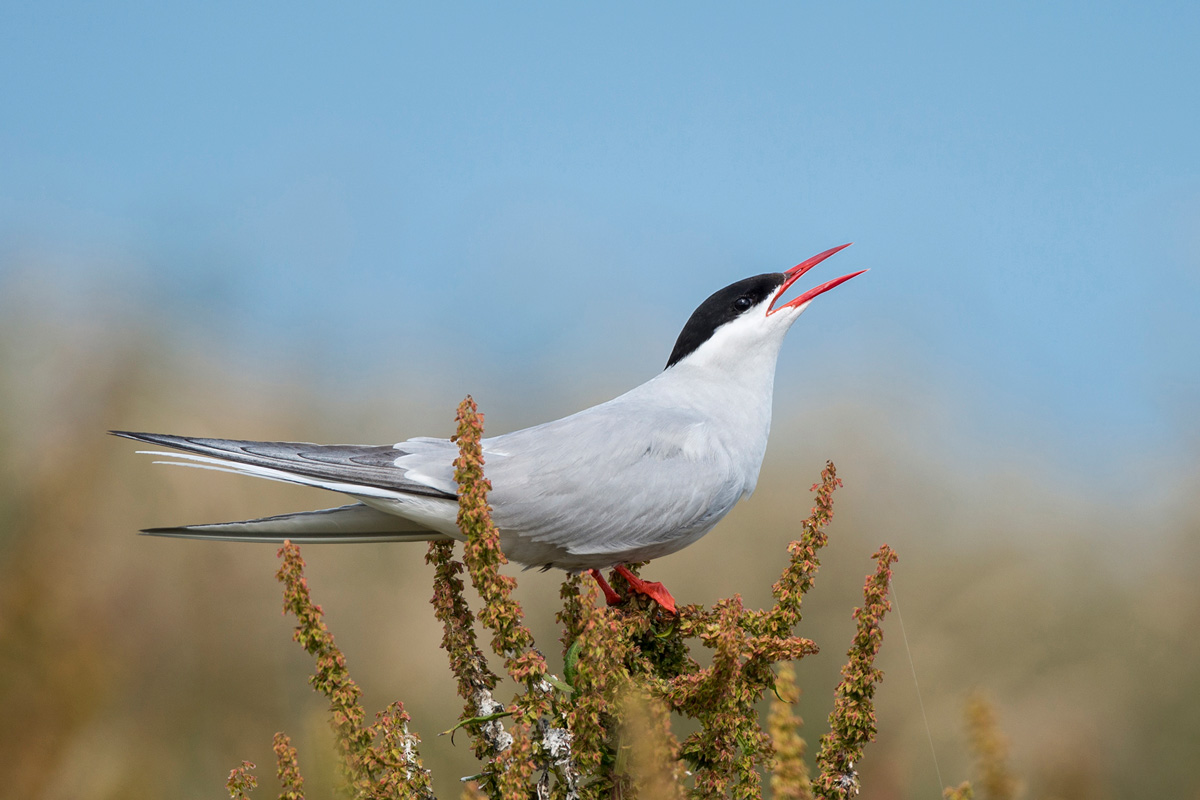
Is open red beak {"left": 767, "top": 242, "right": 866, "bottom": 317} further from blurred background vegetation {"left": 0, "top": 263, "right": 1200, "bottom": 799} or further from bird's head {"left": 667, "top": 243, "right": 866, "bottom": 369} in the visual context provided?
blurred background vegetation {"left": 0, "top": 263, "right": 1200, "bottom": 799}

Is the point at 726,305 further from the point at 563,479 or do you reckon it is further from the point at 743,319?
the point at 563,479

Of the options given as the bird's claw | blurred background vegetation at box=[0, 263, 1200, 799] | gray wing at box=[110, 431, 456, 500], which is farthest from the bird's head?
blurred background vegetation at box=[0, 263, 1200, 799]

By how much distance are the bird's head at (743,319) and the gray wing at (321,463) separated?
895 millimetres

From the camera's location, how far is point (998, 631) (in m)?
4.29

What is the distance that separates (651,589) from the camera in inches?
81.7

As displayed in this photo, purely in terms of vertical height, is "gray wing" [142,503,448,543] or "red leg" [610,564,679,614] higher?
"gray wing" [142,503,448,543]

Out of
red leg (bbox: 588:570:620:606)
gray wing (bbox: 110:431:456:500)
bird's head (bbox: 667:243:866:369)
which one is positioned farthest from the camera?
bird's head (bbox: 667:243:866:369)

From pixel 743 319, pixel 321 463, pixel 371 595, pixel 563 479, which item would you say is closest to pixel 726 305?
pixel 743 319

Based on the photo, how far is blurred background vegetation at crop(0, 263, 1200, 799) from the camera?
3436 millimetres

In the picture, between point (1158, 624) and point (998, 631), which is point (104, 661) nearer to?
point (998, 631)

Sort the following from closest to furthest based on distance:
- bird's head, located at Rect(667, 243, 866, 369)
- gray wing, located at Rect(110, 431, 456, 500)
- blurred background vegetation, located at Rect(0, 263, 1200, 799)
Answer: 1. gray wing, located at Rect(110, 431, 456, 500)
2. bird's head, located at Rect(667, 243, 866, 369)
3. blurred background vegetation, located at Rect(0, 263, 1200, 799)

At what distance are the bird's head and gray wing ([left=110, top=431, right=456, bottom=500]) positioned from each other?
895 millimetres

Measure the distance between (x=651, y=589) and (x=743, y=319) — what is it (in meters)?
0.87

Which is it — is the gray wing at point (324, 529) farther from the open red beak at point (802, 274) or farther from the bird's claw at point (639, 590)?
the open red beak at point (802, 274)
